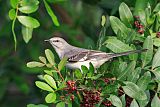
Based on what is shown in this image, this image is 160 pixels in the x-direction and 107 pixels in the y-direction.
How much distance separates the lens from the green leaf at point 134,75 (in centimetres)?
511

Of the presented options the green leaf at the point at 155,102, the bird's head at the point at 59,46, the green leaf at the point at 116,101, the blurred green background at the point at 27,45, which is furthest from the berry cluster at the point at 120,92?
the blurred green background at the point at 27,45

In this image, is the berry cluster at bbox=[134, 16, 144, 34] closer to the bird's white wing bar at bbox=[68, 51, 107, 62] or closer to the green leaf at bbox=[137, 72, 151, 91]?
the bird's white wing bar at bbox=[68, 51, 107, 62]

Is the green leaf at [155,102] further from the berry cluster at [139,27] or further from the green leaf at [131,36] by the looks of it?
the berry cluster at [139,27]

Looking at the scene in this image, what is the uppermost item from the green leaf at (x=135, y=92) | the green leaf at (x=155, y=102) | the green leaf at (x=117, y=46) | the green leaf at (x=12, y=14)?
the green leaf at (x=12, y=14)

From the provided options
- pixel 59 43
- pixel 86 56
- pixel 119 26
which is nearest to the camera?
pixel 119 26

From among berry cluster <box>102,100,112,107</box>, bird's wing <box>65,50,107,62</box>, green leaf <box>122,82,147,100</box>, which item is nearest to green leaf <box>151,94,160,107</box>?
green leaf <box>122,82,147,100</box>

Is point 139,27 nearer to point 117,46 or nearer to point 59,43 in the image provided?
point 117,46

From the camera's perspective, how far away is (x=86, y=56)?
634cm

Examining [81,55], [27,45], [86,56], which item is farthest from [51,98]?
[27,45]

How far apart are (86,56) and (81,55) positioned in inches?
5.4

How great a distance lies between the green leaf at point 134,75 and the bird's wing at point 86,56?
758 millimetres

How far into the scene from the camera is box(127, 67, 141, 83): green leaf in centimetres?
511

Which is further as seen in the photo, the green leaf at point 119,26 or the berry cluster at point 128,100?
the green leaf at point 119,26

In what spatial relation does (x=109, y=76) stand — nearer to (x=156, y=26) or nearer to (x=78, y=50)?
(x=156, y=26)
